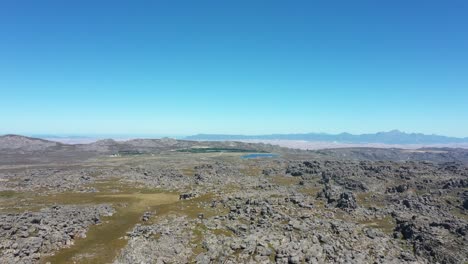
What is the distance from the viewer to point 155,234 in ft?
242

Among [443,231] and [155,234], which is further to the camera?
[443,231]

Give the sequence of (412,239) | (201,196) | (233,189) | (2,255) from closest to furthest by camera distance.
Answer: (2,255)
(412,239)
(201,196)
(233,189)

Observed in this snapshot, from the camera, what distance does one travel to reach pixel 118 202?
331 feet

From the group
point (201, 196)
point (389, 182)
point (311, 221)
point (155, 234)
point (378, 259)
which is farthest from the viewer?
point (389, 182)

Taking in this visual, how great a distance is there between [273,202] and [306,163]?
9804 centimetres

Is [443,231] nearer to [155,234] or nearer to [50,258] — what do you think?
[155,234]

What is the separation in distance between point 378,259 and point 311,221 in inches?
853

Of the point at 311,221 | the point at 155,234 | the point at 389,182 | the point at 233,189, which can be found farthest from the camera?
the point at 389,182

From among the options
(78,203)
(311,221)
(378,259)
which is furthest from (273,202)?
(78,203)

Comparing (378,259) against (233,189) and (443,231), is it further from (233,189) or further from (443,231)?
(233,189)

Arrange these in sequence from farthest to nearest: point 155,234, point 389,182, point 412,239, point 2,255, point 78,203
Result: 1. point 389,182
2. point 78,203
3. point 412,239
4. point 155,234
5. point 2,255

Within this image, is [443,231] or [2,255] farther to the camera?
[443,231]

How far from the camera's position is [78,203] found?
98625mm

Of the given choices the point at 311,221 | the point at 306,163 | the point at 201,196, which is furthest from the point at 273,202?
the point at 306,163
